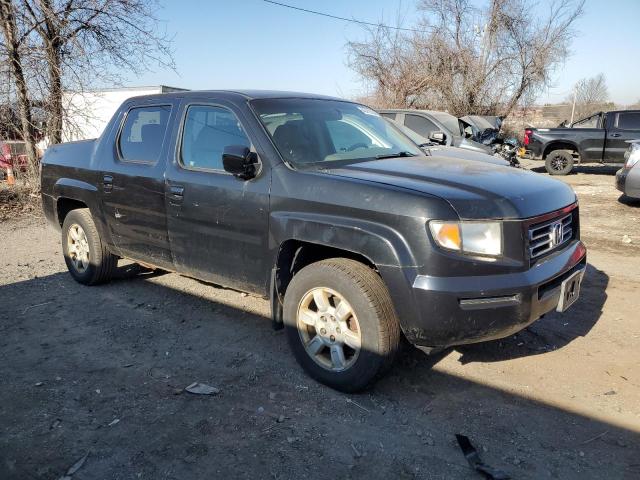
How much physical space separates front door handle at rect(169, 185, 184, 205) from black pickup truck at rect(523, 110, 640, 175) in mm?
13944

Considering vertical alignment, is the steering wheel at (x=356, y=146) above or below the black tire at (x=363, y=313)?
above

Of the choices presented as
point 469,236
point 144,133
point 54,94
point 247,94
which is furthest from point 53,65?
point 469,236

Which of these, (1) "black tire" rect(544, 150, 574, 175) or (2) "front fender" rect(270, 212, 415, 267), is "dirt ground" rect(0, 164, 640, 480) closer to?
(2) "front fender" rect(270, 212, 415, 267)

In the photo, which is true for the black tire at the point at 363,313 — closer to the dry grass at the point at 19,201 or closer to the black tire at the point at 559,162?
the dry grass at the point at 19,201

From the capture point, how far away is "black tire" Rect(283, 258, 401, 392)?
2984mm

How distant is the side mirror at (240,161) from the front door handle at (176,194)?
64 centimetres

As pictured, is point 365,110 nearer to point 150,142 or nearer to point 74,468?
point 150,142

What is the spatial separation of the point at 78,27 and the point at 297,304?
9622 mm

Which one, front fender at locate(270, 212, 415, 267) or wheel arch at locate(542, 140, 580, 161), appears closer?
front fender at locate(270, 212, 415, 267)

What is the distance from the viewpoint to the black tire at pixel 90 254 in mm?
5150

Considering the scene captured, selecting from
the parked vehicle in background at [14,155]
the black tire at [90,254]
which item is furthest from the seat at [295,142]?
the parked vehicle in background at [14,155]

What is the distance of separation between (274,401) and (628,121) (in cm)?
1495

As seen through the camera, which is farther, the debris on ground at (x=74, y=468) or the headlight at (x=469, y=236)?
the headlight at (x=469, y=236)

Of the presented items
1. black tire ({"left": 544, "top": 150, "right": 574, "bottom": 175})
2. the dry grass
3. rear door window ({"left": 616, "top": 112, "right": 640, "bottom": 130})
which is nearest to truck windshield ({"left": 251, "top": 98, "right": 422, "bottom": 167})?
the dry grass
